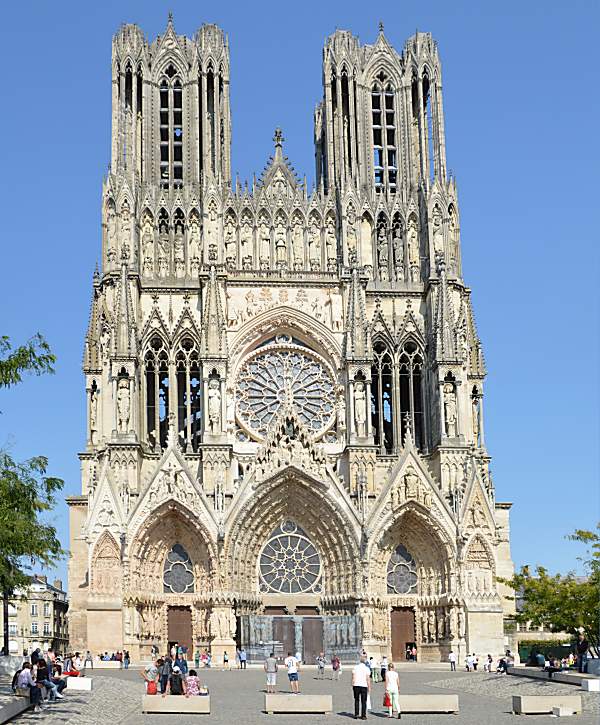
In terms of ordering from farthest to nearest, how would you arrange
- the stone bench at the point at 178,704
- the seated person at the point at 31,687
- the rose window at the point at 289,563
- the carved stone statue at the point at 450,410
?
the carved stone statue at the point at 450,410 → the rose window at the point at 289,563 → the stone bench at the point at 178,704 → the seated person at the point at 31,687

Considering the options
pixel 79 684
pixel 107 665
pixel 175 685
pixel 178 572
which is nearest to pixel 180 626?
pixel 178 572

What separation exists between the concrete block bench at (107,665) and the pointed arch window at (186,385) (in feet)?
30.3

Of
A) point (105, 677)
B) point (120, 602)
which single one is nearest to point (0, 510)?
point (105, 677)

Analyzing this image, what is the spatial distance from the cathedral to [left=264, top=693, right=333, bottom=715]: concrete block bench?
20.2m

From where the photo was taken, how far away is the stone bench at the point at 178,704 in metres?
25.8

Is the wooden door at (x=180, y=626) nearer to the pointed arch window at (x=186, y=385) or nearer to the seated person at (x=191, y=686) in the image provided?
the pointed arch window at (x=186, y=385)

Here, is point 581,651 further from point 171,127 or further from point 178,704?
point 171,127

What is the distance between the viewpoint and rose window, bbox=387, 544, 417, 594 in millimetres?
48875

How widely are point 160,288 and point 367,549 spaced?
1322 centimetres

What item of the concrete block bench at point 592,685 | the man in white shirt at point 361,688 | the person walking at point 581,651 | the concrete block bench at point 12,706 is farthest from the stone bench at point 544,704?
the concrete block bench at point 12,706

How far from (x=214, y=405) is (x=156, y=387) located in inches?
109

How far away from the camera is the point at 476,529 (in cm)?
4794

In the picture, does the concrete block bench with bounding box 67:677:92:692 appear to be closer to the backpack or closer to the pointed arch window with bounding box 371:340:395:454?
the backpack

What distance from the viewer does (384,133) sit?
5450 cm
